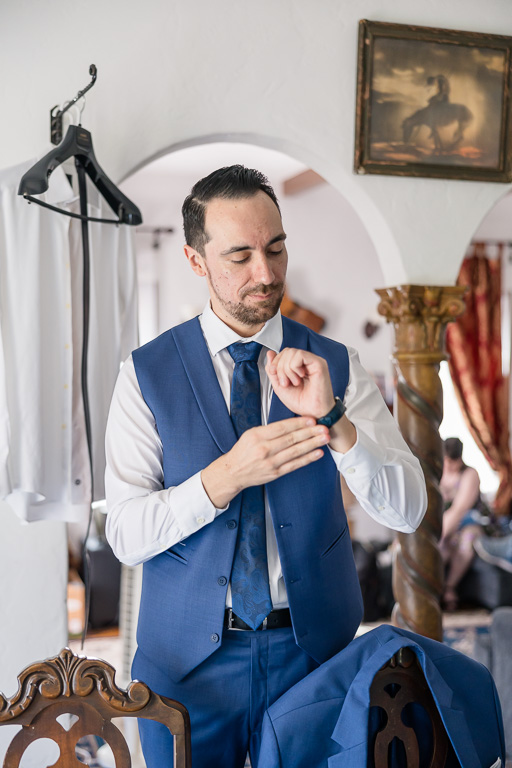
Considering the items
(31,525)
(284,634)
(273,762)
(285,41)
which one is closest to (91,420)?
(31,525)

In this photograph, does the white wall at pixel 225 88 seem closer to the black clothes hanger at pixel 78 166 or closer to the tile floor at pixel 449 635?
the black clothes hanger at pixel 78 166

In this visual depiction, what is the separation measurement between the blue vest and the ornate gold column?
118 cm

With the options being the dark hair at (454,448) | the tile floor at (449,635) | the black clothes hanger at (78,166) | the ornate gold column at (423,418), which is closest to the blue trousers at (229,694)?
the black clothes hanger at (78,166)

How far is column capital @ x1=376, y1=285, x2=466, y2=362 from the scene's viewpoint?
2.87 metres

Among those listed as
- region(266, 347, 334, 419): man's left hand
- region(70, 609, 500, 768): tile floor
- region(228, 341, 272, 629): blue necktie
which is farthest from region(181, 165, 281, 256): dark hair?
region(70, 609, 500, 768): tile floor

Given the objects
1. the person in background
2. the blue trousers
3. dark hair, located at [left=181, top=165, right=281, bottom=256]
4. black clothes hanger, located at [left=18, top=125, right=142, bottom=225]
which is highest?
black clothes hanger, located at [left=18, top=125, right=142, bottom=225]

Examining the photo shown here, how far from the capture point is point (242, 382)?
1721 mm

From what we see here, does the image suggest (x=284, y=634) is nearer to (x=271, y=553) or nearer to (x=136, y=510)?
(x=271, y=553)

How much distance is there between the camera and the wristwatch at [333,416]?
1.48 m

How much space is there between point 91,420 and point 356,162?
1286mm

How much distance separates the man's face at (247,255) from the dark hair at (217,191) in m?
0.02

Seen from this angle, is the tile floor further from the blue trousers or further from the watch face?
the watch face

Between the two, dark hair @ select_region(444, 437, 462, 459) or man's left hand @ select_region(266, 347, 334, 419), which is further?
dark hair @ select_region(444, 437, 462, 459)

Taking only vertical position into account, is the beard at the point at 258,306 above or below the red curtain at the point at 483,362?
above
